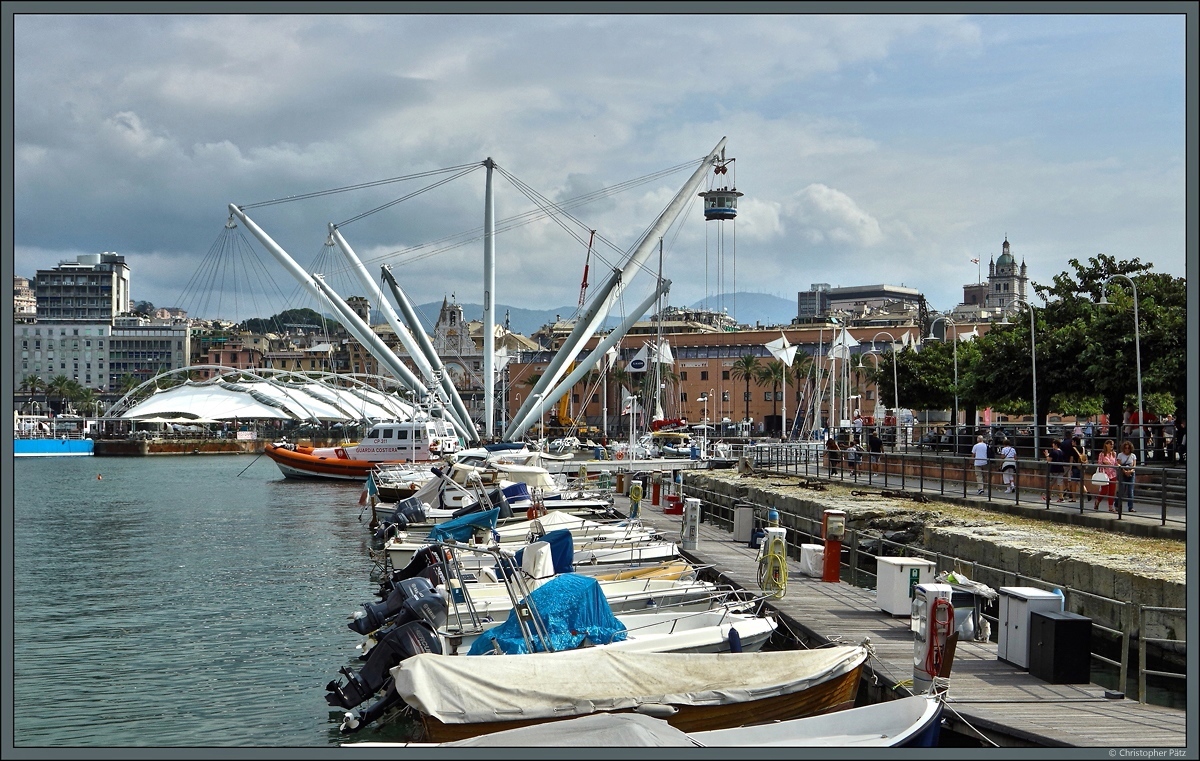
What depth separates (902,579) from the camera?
15.7m

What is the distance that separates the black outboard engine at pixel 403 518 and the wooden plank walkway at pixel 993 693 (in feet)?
48.2

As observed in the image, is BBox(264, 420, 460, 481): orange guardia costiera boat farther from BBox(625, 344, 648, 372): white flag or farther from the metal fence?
the metal fence

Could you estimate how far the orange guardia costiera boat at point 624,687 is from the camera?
11.2 metres

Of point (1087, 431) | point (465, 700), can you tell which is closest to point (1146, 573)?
point (465, 700)

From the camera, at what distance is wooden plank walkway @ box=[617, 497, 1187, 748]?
10.0m

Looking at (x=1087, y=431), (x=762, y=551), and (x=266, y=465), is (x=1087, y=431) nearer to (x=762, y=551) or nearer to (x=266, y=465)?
(x=762, y=551)

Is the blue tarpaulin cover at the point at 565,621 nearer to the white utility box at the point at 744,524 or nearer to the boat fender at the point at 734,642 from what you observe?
the boat fender at the point at 734,642

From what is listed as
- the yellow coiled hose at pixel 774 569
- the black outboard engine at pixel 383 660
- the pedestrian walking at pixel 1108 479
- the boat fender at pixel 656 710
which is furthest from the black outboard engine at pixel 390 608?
the pedestrian walking at pixel 1108 479

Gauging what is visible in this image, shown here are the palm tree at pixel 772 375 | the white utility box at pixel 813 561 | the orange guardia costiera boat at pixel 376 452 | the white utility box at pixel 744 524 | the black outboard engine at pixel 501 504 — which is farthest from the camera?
the palm tree at pixel 772 375

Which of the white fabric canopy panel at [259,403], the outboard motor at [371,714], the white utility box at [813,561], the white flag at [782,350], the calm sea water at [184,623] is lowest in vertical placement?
the calm sea water at [184,623]

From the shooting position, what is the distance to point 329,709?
1577 centimetres

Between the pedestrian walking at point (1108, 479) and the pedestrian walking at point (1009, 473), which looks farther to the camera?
the pedestrian walking at point (1009, 473)

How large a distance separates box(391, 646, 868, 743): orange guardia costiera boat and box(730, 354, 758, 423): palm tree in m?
107

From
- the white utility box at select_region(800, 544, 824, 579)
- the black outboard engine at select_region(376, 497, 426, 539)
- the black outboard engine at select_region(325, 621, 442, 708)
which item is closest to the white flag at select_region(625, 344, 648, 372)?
the black outboard engine at select_region(376, 497, 426, 539)
